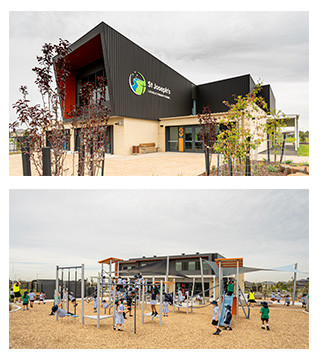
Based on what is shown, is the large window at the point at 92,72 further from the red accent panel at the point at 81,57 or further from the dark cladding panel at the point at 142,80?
the dark cladding panel at the point at 142,80

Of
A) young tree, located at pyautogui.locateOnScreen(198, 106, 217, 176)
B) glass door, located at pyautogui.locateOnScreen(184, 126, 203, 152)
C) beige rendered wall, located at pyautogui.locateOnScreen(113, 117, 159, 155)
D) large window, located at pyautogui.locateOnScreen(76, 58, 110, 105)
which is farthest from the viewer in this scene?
glass door, located at pyautogui.locateOnScreen(184, 126, 203, 152)

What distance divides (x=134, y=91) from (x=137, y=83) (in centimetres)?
49

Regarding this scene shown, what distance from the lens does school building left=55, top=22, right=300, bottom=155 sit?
1052 cm

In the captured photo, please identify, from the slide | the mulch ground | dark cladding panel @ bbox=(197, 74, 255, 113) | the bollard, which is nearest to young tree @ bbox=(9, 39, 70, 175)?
the bollard

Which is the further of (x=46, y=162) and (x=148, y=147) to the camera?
(x=148, y=147)

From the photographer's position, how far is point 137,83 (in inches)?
480

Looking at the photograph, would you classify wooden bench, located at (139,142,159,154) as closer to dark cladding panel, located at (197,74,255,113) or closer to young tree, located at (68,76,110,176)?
dark cladding panel, located at (197,74,255,113)

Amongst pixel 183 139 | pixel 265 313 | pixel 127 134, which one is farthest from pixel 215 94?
pixel 265 313

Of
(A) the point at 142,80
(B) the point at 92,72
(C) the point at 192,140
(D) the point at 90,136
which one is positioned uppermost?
(B) the point at 92,72

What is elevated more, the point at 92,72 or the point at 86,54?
the point at 86,54

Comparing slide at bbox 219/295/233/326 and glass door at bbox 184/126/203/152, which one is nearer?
slide at bbox 219/295/233/326

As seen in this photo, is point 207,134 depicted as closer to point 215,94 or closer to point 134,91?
point 134,91
